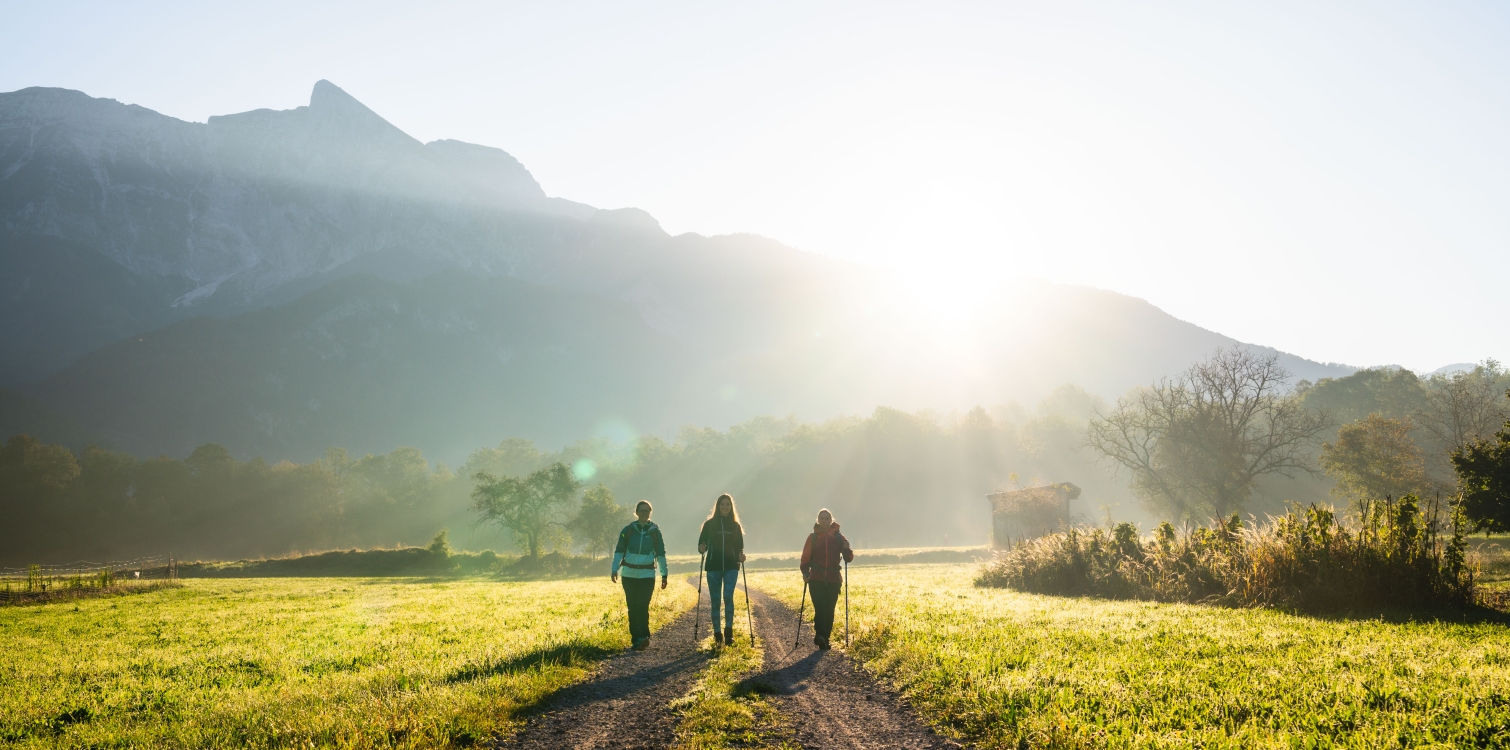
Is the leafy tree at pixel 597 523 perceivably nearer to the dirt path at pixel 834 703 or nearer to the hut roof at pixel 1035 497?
the hut roof at pixel 1035 497

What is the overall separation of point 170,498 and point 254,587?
105 m

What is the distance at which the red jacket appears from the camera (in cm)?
1317

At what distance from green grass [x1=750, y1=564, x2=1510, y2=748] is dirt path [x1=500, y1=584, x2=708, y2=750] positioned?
3145 millimetres

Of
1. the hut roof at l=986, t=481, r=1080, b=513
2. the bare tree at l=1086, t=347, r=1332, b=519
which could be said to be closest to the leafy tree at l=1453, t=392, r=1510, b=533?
the bare tree at l=1086, t=347, r=1332, b=519

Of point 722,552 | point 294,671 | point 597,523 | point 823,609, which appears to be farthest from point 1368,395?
point 294,671

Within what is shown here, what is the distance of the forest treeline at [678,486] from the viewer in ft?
309

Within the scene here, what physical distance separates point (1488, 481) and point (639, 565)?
2839 centimetres

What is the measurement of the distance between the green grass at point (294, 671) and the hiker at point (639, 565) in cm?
70

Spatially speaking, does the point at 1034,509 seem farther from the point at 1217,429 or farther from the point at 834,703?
the point at 834,703

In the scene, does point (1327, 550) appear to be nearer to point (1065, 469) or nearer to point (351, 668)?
point (351, 668)

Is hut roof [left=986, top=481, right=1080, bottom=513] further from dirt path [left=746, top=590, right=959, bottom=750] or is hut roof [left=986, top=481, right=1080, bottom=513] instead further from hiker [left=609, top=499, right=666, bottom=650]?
hiker [left=609, top=499, right=666, bottom=650]

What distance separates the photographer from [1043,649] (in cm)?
982

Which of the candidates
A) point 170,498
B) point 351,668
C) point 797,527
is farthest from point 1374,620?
point 170,498

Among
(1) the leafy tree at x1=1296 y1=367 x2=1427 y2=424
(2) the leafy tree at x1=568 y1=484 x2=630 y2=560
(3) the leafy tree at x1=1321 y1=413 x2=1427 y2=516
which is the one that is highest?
(1) the leafy tree at x1=1296 y1=367 x2=1427 y2=424
